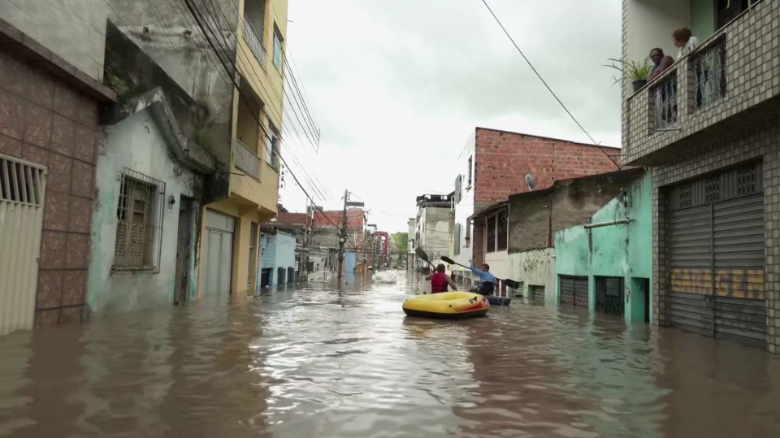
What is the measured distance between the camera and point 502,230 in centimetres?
2567

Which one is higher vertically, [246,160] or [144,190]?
[246,160]

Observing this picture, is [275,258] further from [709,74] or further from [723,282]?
[709,74]

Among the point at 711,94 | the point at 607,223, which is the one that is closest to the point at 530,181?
the point at 607,223

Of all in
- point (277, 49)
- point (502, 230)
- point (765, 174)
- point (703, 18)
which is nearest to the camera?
point (765, 174)

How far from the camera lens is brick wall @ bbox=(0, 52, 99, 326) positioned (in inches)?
281

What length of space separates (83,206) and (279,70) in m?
13.5

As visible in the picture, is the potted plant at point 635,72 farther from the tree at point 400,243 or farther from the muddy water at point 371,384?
the tree at point 400,243

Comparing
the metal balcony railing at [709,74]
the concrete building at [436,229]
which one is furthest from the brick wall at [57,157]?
the concrete building at [436,229]

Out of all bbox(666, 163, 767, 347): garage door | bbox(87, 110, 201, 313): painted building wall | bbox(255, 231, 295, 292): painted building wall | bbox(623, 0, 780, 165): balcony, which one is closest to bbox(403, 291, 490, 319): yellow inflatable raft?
bbox(666, 163, 767, 347): garage door

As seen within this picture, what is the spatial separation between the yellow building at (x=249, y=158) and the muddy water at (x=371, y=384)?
7.18m

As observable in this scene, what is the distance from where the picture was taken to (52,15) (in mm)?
7703

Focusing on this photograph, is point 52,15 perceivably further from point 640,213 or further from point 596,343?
point 640,213

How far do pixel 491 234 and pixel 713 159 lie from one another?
1912 centimetres

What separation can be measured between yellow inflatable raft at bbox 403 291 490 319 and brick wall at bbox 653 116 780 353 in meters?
3.70
